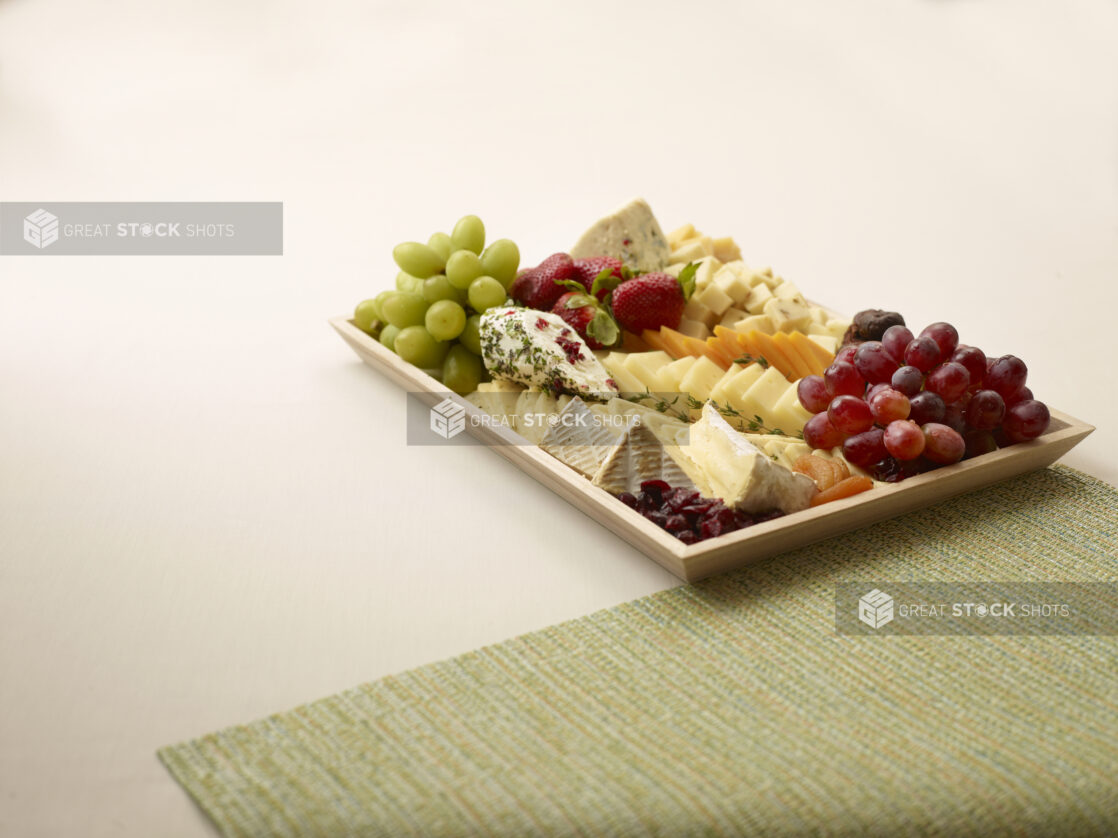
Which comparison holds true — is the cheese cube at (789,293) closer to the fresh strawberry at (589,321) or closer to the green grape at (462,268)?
the fresh strawberry at (589,321)

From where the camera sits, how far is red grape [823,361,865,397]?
2238 mm

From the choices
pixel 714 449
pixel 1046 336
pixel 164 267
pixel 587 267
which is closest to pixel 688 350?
pixel 587 267

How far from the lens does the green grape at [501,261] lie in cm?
279

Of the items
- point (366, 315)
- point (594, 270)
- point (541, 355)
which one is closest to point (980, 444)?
point (541, 355)

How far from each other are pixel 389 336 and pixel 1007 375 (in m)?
1.44

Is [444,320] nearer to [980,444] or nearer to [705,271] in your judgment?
[705,271]

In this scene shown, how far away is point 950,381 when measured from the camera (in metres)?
2.14

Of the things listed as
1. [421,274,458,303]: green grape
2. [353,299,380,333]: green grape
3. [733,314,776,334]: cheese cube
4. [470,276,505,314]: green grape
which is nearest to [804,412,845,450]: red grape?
[733,314,776,334]: cheese cube

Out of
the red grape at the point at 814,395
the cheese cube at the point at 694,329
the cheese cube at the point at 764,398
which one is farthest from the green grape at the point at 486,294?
the red grape at the point at 814,395

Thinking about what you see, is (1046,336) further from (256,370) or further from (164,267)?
(164,267)

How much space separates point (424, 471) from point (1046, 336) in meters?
1.77

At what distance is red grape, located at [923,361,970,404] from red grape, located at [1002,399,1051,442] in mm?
117

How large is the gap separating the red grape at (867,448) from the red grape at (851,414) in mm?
18

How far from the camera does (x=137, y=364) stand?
9.74 feet
